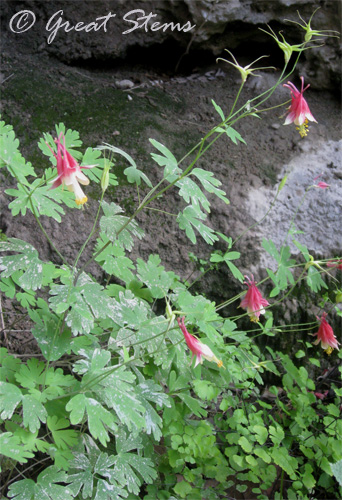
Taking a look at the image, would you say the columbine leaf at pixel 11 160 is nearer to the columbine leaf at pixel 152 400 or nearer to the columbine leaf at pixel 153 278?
the columbine leaf at pixel 153 278

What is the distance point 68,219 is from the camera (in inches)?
91.7

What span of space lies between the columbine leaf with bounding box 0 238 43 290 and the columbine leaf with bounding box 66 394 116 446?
14.0 inches

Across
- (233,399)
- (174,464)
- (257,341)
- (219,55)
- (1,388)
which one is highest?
(1,388)

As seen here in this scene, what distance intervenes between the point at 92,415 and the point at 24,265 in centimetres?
49

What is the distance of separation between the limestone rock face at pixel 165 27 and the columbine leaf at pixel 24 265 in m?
2.23

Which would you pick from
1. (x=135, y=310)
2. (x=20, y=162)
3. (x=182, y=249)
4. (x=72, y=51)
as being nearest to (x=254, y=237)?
(x=182, y=249)

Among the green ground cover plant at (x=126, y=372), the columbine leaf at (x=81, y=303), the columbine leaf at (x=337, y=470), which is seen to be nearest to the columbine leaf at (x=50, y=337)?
the green ground cover plant at (x=126, y=372)

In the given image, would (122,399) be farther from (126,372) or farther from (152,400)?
(152,400)

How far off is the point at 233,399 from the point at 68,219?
1192 mm

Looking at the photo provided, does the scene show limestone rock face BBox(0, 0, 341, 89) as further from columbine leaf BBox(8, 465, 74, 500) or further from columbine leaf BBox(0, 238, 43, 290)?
columbine leaf BBox(8, 465, 74, 500)

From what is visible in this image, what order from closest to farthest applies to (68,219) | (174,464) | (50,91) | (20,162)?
(20,162) < (174,464) < (68,219) < (50,91)

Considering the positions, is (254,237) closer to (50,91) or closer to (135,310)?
(135,310)

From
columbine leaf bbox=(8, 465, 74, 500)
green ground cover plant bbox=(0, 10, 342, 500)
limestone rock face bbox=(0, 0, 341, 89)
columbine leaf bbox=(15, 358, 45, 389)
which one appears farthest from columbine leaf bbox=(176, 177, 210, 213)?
limestone rock face bbox=(0, 0, 341, 89)

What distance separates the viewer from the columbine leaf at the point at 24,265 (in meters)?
1.35
